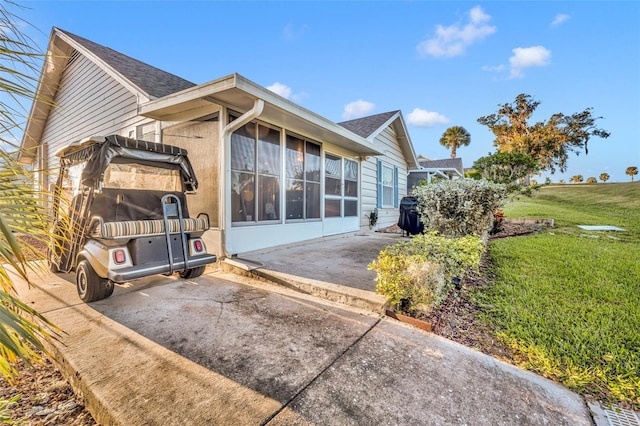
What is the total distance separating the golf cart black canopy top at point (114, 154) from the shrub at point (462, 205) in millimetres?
4320

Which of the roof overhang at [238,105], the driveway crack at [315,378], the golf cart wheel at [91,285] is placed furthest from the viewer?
the roof overhang at [238,105]

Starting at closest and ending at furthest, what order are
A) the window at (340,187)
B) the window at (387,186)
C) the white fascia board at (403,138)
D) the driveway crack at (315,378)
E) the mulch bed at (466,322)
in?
1. the driveway crack at (315,378)
2. the mulch bed at (466,322)
3. the window at (340,187)
4. the white fascia board at (403,138)
5. the window at (387,186)

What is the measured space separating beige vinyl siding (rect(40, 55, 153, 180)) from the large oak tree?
3002cm

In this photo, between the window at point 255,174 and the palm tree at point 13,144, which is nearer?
the palm tree at point 13,144

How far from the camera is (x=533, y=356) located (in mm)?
2406

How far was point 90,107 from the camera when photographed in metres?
7.89

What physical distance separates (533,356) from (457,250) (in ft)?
4.73

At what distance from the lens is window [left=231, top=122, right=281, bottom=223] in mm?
5039

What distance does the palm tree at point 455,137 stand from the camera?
110 feet

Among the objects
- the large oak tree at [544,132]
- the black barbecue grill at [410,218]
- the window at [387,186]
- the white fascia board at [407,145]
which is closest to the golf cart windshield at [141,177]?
the black barbecue grill at [410,218]

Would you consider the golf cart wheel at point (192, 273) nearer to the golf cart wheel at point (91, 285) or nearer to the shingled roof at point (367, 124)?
the golf cart wheel at point (91, 285)

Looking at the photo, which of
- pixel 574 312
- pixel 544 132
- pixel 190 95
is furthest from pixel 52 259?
pixel 544 132

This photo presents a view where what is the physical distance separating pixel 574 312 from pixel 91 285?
5390 millimetres

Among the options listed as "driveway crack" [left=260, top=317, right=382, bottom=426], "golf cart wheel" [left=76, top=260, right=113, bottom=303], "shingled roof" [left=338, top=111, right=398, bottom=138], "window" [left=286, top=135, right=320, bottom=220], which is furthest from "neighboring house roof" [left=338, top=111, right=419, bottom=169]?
"golf cart wheel" [left=76, top=260, right=113, bottom=303]
